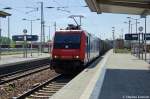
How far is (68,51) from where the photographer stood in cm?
2600

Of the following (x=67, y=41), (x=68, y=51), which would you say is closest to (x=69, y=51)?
(x=68, y=51)

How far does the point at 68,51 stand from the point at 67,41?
0.75 metres

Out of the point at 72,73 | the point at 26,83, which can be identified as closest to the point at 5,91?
the point at 26,83

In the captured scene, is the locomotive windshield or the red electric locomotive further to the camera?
the locomotive windshield

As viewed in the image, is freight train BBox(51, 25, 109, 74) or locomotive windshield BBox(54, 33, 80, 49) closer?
freight train BBox(51, 25, 109, 74)

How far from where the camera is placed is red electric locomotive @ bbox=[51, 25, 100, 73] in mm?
25812

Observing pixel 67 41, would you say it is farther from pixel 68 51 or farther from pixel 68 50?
pixel 68 51

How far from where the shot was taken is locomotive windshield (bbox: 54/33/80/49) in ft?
86.3

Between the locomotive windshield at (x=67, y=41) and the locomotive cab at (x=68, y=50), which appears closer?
the locomotive cab at (x=68, y=50)

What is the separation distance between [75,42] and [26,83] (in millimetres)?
5623

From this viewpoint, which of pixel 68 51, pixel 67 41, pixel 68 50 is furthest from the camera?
pixel 67 41

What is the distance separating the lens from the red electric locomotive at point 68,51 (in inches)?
1016

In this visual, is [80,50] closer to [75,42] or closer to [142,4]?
[75,42]

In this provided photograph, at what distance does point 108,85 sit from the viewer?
1684 centimetres
